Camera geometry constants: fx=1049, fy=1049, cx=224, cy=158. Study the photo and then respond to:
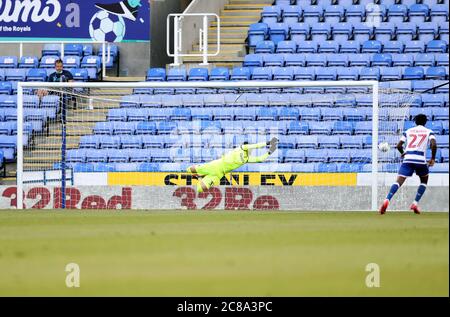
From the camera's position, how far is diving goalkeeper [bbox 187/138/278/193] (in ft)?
66.5

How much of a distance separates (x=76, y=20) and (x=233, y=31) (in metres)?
4.21

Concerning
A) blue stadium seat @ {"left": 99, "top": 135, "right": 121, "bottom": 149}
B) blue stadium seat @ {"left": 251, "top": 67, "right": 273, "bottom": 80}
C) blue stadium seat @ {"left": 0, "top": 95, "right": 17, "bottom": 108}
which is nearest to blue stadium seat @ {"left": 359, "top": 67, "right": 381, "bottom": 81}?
blue stadium seat @ {"left": 251, "top": 67, "right": 273, "bottom": 80}

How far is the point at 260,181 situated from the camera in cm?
2070

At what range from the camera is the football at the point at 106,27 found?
27703 millimetres

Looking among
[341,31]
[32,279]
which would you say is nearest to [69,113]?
[341,31]

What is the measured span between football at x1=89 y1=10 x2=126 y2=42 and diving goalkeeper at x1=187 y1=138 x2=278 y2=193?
8.19m

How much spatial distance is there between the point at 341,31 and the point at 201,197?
739 centimetres

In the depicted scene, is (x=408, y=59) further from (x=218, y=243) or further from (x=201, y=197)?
(x=218, y=243)

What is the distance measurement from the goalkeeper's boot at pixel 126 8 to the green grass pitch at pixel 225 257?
1413cm

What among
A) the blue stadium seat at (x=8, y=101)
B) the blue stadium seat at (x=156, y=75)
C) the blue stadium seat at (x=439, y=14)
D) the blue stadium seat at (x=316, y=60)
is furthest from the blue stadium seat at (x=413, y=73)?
the blue stadium seat at (x=8, y=101)

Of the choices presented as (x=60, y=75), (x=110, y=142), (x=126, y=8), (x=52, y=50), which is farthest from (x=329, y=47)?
(x=52, y=50)

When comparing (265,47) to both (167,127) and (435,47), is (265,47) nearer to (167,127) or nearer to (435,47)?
(435,47)

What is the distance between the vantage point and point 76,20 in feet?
92.0

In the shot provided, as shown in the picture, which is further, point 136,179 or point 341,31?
point 341,31
